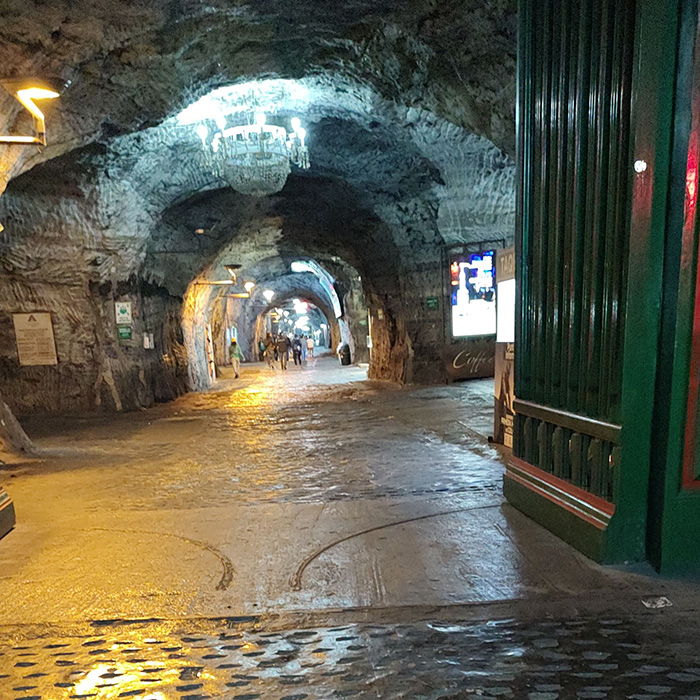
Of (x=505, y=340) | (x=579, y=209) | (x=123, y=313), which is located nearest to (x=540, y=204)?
(x=579, y=209)

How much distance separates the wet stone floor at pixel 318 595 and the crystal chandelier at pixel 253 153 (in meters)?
5.53

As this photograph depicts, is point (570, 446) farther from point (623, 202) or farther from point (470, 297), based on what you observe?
point (470, 297)

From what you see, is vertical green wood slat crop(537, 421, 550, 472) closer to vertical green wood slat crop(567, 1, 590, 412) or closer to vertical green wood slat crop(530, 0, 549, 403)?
vertical green wood slat crop(530, 0, 549, 403)

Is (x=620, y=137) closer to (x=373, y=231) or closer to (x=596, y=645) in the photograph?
(x=596, y=645)

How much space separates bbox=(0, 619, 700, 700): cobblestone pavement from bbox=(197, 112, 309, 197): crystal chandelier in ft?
24.9

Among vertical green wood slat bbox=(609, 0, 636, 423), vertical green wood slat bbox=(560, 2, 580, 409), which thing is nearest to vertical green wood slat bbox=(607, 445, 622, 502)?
vertical green wood slat bbox=(609, 0, 636, 423)

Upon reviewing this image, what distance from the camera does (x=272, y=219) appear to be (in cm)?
1450

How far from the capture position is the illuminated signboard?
40.7 feet

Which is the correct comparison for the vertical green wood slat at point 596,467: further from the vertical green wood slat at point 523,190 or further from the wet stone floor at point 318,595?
the vertical green wood slat at point 523,190

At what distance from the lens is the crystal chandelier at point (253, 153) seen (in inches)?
322

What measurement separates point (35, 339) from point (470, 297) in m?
10.5

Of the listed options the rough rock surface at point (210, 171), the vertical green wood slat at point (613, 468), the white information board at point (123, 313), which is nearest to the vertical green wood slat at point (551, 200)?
the vertical green wood slat at point (613, 468)

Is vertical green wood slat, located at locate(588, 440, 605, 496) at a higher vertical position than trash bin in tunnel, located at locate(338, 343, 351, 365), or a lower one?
higher

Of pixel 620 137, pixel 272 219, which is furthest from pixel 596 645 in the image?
pixel 272 219
